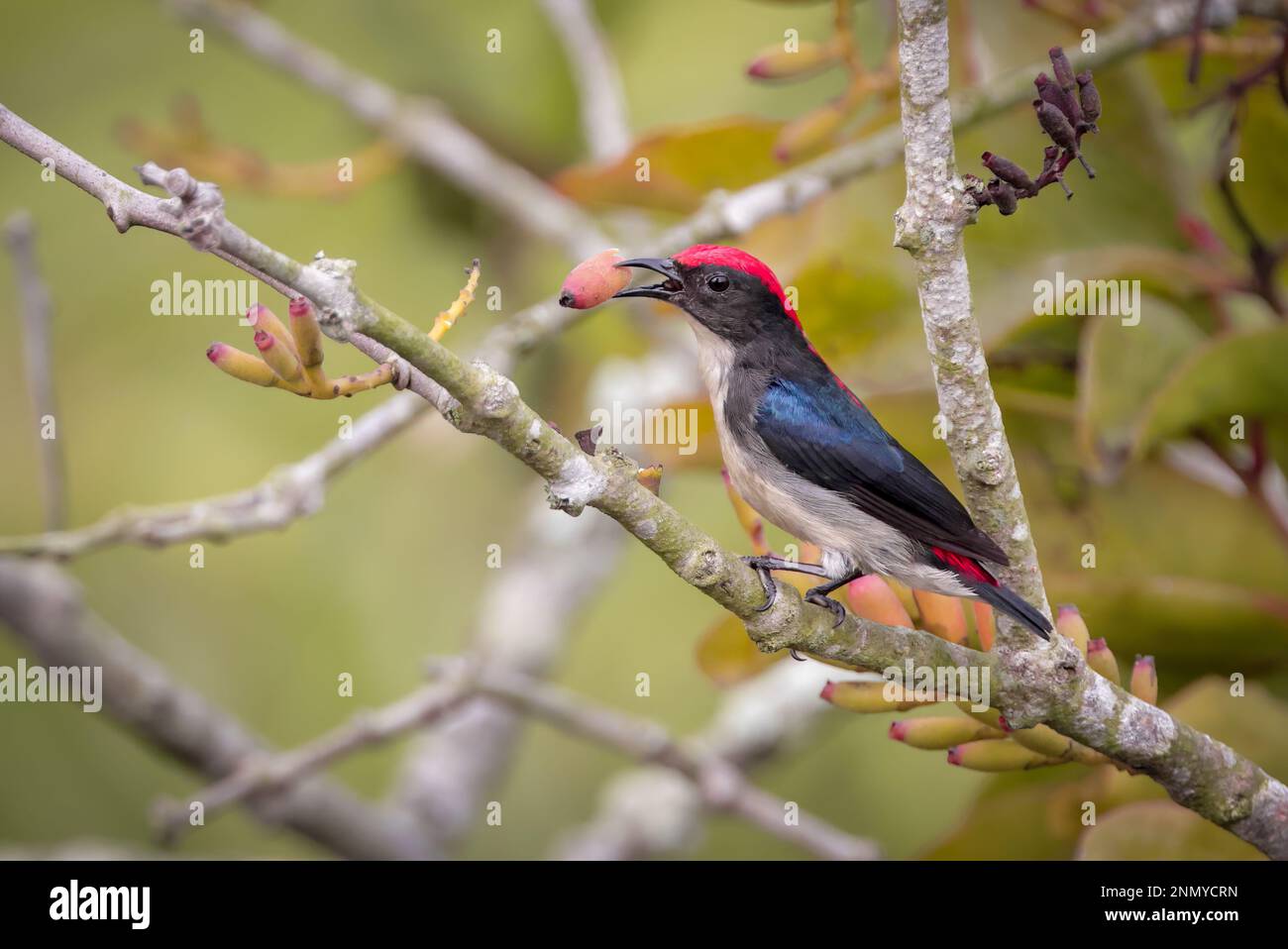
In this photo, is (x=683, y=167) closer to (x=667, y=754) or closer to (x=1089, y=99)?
(x=667, y=754)

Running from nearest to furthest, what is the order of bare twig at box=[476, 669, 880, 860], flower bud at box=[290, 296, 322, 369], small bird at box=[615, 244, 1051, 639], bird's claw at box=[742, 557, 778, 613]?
flower bud at box=[290, 296, 322, 369]
bird's claw at box=[742, 557, 778, 613]
small bird at box=[615, 244, 1051, 639]
bare twig at box=[476, 669, 880, 860]

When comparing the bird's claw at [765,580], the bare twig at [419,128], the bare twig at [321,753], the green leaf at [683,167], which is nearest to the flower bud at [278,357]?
the bird's claw at [765,580]

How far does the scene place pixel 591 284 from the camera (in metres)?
1.31

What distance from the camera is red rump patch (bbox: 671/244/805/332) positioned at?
6.46ft

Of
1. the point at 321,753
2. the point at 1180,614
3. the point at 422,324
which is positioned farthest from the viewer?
the point at 422,324

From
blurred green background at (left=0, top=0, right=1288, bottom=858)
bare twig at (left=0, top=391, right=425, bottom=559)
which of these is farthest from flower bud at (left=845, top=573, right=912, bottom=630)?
bare twig at (left=0, top=391, right=425, bottom=559)

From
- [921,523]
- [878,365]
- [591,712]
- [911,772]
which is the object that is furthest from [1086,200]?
[911,772]

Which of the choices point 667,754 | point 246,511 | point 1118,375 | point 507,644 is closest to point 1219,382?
point 1118,375

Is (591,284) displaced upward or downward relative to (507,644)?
upward

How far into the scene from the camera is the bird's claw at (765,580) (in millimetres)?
1557

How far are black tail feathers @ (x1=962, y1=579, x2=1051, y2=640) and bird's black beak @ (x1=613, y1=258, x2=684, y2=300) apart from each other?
704 mm

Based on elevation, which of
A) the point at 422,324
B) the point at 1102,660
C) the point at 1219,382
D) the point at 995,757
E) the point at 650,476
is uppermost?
the point at 422,324

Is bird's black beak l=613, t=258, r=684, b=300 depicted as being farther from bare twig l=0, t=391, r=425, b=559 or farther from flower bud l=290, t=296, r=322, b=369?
flower bud l=290, t=296, r=322, b=369

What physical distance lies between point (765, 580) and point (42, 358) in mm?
1668
